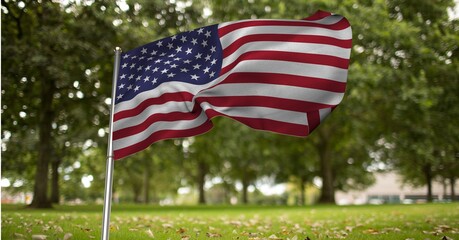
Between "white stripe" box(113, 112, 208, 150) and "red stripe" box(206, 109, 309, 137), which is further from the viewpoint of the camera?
"white stripe" box(113, 112, 208, 150)

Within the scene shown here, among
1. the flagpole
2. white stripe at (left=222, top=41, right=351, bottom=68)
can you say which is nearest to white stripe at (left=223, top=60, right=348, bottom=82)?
white stripe at (left=222, top=41, right=351, bottom=68)

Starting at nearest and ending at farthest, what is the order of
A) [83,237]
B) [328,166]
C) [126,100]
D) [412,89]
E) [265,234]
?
1. [126,100]
2. [83,237]
3. [265,234]
4. [412,89]
5. [328,166]

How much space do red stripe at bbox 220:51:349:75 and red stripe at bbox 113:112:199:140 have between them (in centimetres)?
71

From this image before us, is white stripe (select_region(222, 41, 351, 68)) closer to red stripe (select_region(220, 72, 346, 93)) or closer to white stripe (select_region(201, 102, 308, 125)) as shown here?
red stripe (select_region(220, 72, 346, 93))

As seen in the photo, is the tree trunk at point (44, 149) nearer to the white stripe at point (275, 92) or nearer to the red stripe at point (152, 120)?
the red stripe at point (152, 120)

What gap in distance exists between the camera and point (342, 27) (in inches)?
215

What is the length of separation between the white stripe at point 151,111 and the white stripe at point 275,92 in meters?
0.24

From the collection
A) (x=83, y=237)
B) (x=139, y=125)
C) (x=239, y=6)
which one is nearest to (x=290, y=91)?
(x=139, y=125)

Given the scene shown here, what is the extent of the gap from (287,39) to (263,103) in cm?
86

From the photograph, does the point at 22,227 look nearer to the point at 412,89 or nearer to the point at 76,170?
the point at 412,89

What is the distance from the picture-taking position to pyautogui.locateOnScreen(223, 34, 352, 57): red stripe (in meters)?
5.39

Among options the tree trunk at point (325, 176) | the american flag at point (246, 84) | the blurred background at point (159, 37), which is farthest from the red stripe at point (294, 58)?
the tree trunk at point (325, 176)

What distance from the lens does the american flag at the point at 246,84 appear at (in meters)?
→ 5.29

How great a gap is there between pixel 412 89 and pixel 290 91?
13352mm
